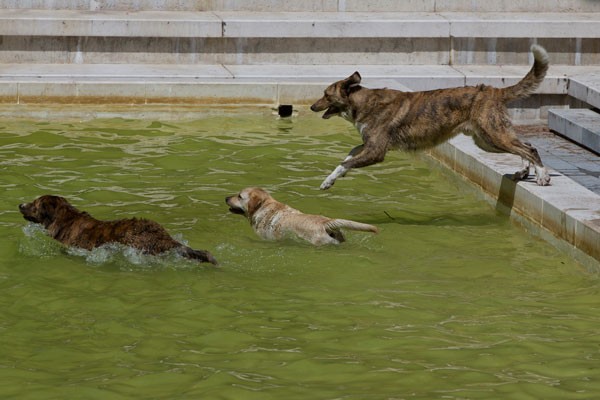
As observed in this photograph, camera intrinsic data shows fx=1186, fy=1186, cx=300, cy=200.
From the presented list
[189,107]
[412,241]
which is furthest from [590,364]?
[189,107]

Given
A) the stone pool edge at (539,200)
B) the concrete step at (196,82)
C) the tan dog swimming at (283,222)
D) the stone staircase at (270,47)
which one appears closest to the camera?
the tan dog swimming at (283,222)

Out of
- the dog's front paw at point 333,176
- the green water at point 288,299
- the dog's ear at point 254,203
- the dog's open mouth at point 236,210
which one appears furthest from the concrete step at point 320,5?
the dog's ear at point 254,203

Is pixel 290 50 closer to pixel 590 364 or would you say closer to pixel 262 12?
pixel 262 12

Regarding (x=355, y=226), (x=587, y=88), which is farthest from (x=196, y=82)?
(x=355, y=226)

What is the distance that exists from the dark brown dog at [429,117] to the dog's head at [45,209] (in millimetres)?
3060

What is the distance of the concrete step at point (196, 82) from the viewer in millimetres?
15438

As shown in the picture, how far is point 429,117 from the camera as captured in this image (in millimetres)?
11547

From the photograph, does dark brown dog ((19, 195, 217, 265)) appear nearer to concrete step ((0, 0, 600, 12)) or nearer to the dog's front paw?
the dog's front paw

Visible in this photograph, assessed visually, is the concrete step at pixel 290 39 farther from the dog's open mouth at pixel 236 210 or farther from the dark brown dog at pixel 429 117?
the dog's open mouth at pixel 236 210

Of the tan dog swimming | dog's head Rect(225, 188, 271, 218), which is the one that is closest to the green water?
the tan dog swimming

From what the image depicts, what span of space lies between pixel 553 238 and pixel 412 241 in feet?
4.10

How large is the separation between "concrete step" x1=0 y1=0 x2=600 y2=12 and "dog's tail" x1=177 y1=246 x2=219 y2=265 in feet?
31.0

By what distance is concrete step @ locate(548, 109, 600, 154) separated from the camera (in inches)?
538

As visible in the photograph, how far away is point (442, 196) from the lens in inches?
489
